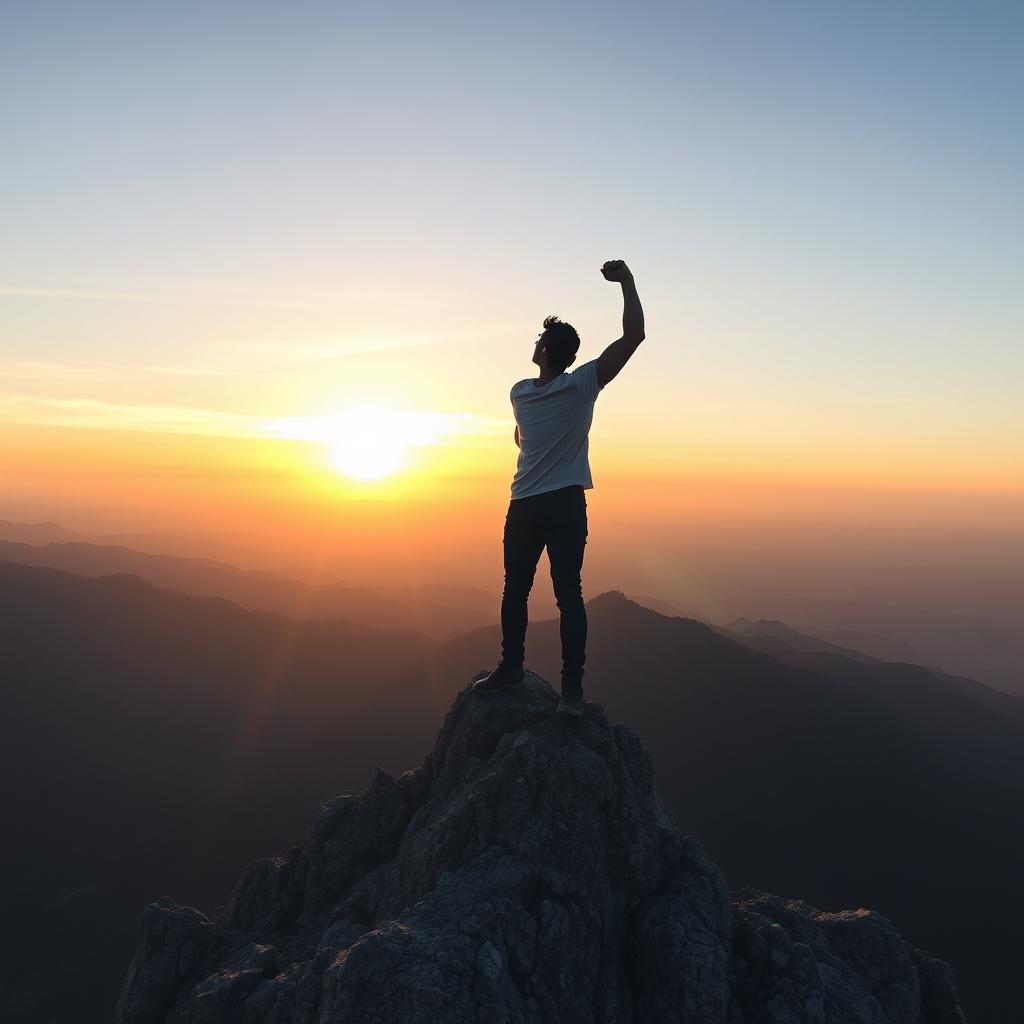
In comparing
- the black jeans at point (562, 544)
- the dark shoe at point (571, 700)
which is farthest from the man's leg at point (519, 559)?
the dark shoe at point (571, 700)

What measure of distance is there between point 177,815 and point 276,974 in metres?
56.4

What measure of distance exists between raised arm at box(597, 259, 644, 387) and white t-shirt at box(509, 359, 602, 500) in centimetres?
27

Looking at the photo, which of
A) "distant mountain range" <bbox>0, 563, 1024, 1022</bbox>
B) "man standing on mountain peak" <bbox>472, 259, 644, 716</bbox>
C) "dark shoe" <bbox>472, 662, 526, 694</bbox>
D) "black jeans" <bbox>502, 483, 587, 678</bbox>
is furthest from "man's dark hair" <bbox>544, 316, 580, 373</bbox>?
"distant mountain range" <bbox>0, 563, 1024, 1022</bbox>

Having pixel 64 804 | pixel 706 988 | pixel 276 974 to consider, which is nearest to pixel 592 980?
pixel 706 988

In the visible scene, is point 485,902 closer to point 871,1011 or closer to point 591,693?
point 871,1011

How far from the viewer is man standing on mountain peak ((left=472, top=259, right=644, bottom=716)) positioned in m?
6.79

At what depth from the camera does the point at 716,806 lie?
4866 centimetres

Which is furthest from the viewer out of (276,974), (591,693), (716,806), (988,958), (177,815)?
(591,693)

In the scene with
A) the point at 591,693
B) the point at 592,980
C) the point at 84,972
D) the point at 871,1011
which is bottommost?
the point at 84,972

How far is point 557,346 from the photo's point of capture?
276 inches

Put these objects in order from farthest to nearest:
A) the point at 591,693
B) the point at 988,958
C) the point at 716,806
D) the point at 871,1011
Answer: the point at 591,693 → the point at 716,806 → the point at 988,958 → the point at 871,1011

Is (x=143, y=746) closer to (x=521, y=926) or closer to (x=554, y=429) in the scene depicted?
(x=521, y=926)

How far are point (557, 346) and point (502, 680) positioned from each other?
15.4ft

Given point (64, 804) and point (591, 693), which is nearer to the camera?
point (64, 804)
